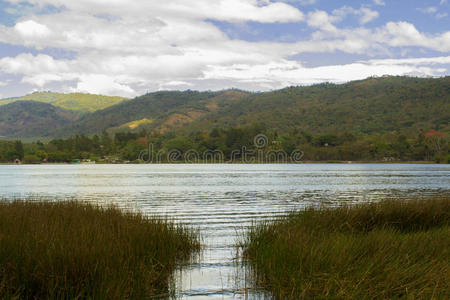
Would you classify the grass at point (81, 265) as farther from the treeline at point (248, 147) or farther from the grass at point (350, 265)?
the treeline at point (248, 147)

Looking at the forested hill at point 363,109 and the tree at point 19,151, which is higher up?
the forested hill at point 363,109

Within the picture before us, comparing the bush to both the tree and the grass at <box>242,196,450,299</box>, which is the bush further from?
the grass at <box>242,196,450,299</box>

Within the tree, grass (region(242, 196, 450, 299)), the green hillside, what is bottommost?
grass (region(242, 196, 450, 299))

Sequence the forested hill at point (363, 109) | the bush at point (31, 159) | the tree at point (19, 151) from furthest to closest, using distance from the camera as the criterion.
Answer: the tree at point (19, 151) → the bush at point (31, 159) → the forested hill at point (363, 109)

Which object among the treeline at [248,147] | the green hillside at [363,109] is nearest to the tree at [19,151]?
the treeline at [248,147]

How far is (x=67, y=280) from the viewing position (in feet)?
19.9

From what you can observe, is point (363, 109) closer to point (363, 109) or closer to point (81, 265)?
point (363, 109)

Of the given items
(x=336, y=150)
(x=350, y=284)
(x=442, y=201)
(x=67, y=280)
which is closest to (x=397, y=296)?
(x=350, y=284)

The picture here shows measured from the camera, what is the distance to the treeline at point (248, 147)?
12331 cm

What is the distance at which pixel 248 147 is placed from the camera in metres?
150

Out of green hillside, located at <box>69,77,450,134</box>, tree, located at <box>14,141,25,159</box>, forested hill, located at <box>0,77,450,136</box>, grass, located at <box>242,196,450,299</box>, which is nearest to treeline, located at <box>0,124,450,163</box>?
tree, located at <box>14,141,25,159</box>

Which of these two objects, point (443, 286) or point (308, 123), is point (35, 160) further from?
point (443, 286)

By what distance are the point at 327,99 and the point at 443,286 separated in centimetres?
17941

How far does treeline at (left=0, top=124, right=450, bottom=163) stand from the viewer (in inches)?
4855
